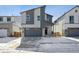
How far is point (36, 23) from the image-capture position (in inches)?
233

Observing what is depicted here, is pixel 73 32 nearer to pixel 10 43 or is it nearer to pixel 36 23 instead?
pixel 36 23

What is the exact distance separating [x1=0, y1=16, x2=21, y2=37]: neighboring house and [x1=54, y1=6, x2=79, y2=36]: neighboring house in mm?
894

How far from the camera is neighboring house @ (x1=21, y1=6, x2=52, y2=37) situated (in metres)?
5.91

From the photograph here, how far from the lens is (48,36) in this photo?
594cm

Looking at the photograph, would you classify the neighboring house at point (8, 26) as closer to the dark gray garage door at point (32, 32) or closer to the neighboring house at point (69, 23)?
the dark gray garage door at point (32, 32)

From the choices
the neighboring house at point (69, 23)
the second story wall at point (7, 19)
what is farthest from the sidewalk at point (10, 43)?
the neighboring house at point (69, 23)

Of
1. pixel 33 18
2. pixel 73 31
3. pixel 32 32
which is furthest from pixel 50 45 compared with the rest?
pixel 33 18

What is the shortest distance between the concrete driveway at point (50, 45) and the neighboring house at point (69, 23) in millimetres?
169

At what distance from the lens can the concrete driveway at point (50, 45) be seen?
5.82 metres

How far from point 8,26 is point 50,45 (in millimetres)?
1018

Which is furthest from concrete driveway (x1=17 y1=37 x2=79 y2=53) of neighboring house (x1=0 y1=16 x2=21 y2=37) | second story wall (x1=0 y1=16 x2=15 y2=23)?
second story wall (x1=0 y1=16 x2=15 y2=23)
